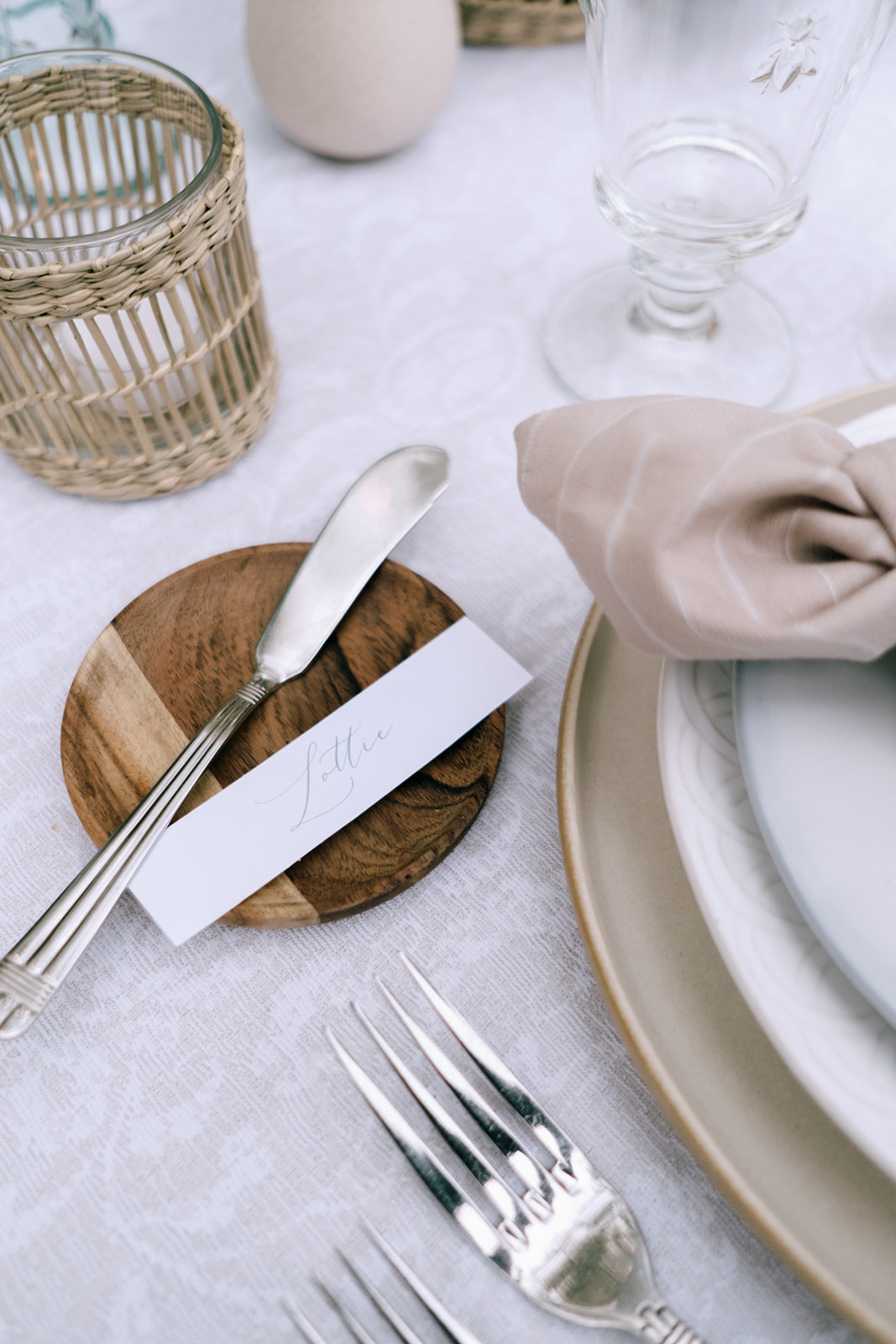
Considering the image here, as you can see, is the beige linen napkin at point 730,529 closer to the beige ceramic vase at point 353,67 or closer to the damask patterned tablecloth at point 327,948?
the damask patterned tablecloth at point 327,948

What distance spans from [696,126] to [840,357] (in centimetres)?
13

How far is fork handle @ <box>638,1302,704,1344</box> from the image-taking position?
0.69 ft

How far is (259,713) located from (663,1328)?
0.20m

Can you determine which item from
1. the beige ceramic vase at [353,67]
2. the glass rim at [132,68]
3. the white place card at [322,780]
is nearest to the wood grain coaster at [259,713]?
the white place card at [322,780]

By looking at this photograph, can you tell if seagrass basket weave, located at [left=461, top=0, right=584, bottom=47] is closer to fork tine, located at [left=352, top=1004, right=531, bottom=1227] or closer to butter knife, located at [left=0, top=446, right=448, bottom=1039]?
butter knife, located at [left=0, top=446, right=448, bottom=1039]

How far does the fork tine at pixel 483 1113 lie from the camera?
228mm

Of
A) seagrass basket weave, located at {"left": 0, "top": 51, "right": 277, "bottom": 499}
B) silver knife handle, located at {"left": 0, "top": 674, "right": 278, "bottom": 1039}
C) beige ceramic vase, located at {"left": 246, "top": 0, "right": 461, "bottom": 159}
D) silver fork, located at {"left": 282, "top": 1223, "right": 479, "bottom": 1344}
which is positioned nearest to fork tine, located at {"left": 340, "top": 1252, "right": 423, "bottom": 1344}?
silver fork, located at {"left": 282, "top": 1223, "right": 479, "bottom": 1344}

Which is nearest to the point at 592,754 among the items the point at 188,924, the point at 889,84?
the point at 188,924

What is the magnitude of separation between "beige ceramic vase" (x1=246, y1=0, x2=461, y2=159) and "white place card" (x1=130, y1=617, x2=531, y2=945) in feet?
0.96

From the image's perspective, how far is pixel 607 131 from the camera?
36cm

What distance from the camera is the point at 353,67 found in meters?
0.44

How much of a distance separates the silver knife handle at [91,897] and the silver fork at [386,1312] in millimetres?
99

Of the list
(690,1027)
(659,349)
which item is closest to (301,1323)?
(690,1027)

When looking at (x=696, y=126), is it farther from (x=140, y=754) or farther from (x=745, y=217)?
(x=140, y=754)
